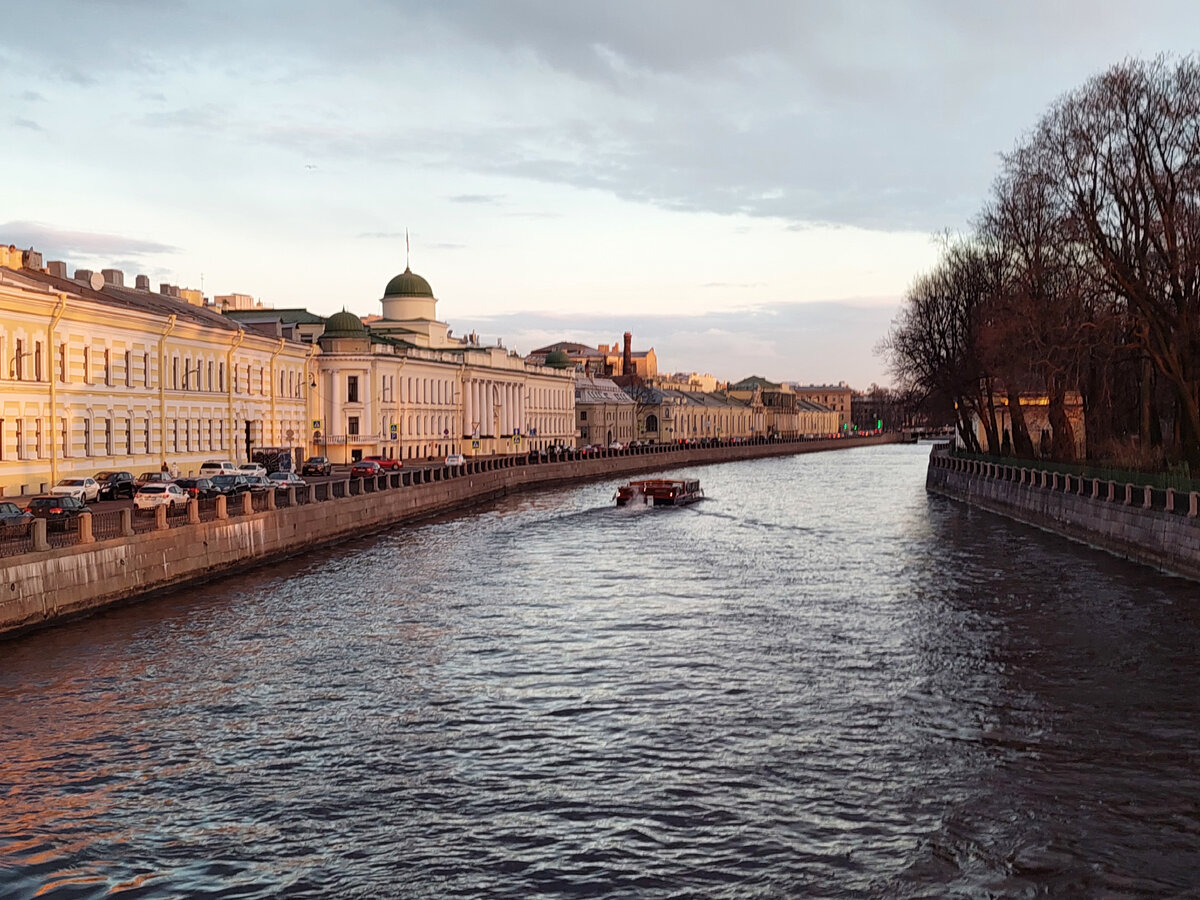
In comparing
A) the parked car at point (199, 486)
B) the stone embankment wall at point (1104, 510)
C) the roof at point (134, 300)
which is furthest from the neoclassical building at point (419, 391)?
the stone embankment wall at point (1104, 510)

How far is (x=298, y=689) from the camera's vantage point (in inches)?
862

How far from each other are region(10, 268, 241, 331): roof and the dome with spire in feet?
149

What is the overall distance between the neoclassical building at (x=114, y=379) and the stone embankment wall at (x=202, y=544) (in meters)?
9.89

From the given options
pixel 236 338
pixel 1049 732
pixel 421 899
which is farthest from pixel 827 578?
pixel 236 338

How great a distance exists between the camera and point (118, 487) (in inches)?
1796

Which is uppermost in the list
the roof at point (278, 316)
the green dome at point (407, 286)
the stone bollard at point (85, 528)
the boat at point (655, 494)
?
the green dome at point (407, 286)

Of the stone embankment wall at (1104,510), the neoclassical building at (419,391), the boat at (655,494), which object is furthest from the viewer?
the neoclassical building at (419,391)

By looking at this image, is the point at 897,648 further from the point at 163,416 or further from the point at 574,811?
the point at 163,416

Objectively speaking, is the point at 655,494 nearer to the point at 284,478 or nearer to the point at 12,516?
the point at 284,478

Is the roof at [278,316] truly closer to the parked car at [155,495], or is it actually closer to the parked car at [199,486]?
the parked car at [199,486]

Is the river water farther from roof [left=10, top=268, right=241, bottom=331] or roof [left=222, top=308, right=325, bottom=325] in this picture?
roof [left=222, top=308, right=325, bottom=325]

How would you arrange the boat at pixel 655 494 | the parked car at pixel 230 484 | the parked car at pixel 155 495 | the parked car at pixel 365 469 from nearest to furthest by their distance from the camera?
the parked car at pixel 155 495 < the parked car at pixel 230 484 < the boat at pixel 655 494 < the parked car at pixel 365 469

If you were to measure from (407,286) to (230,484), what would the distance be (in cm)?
7418

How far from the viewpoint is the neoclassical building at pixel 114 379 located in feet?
148
